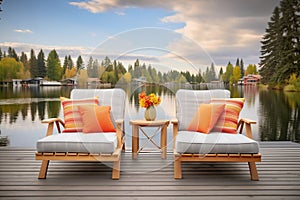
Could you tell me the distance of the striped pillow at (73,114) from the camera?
3896 millimetres

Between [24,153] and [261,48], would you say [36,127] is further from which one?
[261,48]

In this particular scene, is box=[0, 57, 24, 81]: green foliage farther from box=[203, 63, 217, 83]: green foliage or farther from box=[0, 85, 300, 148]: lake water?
box=[203, 63, 217, 83]: green foliage

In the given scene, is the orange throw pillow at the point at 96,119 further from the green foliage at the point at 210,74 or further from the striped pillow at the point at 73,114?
the green foliage at the point at 210,74

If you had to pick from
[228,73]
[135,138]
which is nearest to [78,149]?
[135,138]

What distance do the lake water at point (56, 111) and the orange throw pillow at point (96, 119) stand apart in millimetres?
5232

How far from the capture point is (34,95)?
9.59 m

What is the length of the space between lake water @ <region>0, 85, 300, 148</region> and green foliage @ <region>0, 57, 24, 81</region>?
338mm

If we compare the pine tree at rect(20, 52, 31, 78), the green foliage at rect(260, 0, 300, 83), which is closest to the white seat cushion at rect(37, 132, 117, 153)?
the pine tree at rect(20, 52, 31, 78)

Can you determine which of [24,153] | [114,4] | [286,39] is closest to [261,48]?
[286,39]

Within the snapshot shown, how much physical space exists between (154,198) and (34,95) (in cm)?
767

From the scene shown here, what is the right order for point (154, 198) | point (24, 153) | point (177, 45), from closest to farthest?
point (154, 198) → point (177, 45) → point (24, 153)

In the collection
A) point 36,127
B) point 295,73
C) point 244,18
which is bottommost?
point 36,127

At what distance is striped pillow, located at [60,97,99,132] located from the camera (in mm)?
3896

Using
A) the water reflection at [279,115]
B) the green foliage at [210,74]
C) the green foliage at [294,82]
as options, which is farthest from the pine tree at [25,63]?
the green foliage at [294,82]
